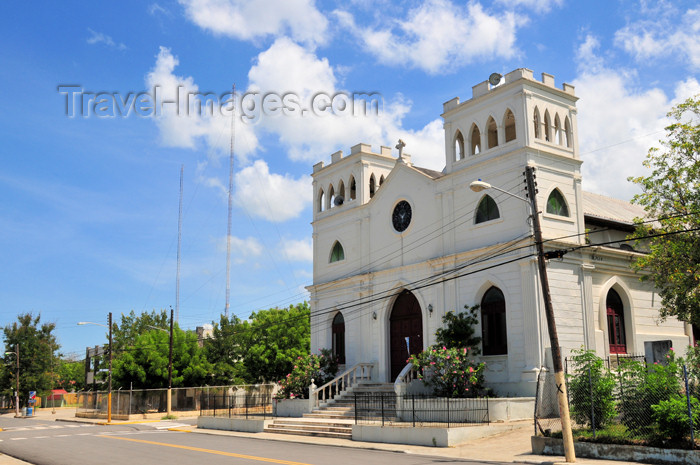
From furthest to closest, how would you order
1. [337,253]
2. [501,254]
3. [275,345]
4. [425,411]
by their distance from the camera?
[275,345] < [337,253] < [501,254] < [425,411]

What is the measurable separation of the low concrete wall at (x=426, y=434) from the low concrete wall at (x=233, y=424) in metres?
7.11

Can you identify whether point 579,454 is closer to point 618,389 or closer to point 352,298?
point 618,389

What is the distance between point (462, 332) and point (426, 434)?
6.67 m

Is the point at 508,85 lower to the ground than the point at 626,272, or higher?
higher

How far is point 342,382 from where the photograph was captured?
30.5 meters

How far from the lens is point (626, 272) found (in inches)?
1080

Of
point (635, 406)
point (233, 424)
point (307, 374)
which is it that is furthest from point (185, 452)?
point (635, 406)

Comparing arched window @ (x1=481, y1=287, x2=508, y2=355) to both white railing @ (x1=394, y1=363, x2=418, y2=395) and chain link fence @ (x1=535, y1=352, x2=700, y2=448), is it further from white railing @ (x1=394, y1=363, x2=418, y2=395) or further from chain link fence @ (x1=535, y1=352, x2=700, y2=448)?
chain link fence @ (x1=535, y1=352, x2=700, y2=448)

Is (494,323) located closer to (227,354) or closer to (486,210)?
(486,210)

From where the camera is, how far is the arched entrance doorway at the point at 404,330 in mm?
30438

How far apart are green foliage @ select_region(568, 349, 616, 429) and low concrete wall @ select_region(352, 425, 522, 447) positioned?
376 cm

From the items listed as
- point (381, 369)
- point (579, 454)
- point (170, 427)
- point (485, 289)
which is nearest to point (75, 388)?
point (170, 427)

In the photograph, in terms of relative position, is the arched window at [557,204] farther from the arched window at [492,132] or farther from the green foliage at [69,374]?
the green foliage at [69,374]

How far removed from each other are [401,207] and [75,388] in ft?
308
